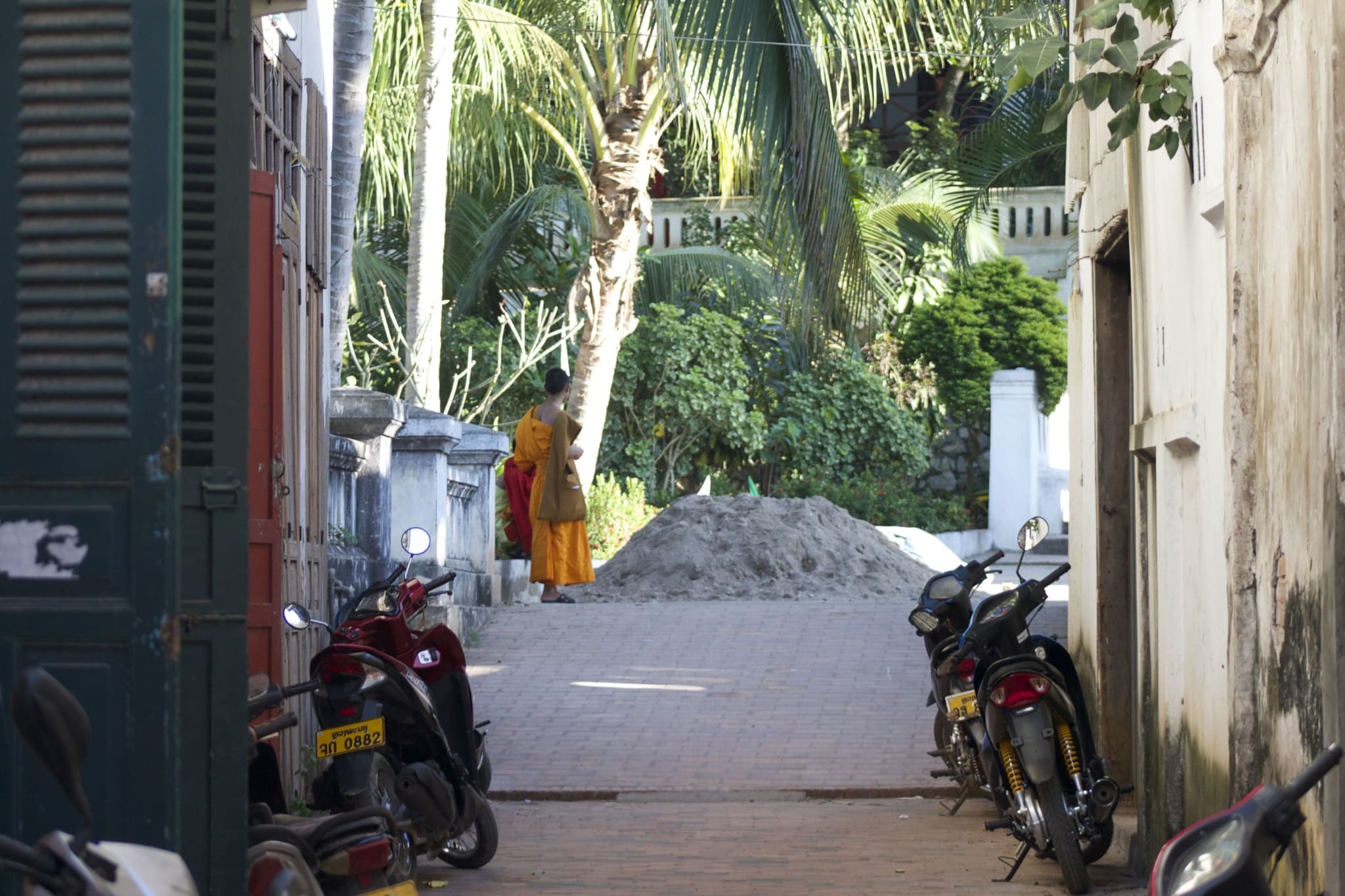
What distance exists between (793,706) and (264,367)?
4.81 metres

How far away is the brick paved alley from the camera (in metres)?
6.65

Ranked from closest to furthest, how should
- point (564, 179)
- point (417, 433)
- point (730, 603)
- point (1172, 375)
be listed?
point (1172, 375)
point (417, 433)
point (730, 603)
point (564, 179)

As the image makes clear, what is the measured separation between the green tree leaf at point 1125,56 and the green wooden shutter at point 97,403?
115 inches

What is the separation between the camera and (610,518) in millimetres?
18844

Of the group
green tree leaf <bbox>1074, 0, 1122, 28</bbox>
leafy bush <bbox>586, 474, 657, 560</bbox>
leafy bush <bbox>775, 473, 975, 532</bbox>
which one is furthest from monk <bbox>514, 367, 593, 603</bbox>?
green tree leaf <bbox>1074, 0, 1122, 28</bbox>

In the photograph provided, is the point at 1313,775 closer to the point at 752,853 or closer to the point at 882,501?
the point at 752,853

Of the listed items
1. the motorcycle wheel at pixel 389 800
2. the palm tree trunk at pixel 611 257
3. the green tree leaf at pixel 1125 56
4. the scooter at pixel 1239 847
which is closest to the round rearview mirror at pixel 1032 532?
the green tree leaf at pixel 1125 56

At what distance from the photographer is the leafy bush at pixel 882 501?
20.9 m

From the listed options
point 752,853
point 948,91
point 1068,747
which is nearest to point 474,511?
point 752,853

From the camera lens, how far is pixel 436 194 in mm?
15242

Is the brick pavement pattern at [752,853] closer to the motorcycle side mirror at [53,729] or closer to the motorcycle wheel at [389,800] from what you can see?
the motorcycle wheel at [389,800]

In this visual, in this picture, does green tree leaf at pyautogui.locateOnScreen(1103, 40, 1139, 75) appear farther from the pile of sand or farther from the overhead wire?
the pile of sand

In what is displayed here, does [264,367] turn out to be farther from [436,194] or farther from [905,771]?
[436,194]

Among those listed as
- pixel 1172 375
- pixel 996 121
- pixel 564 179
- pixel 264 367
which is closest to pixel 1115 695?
pixel 1172 375
